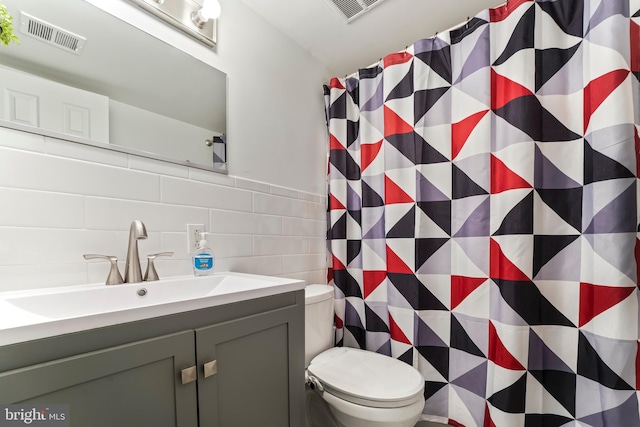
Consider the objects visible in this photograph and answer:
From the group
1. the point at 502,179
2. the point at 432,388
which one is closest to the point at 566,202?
the point at 502,179

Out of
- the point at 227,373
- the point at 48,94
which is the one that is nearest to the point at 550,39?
the point at 227,373

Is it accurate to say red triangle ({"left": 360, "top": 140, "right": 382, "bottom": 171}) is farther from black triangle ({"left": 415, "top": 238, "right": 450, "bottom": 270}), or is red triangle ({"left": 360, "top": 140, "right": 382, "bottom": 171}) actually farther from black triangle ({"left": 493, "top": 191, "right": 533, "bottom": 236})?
black triangle ({"left": 493, "top": 191, "right": 533, "bottom": 236})

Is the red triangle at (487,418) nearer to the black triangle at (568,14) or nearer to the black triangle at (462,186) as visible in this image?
the black triangle at (462,186)

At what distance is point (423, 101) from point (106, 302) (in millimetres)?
1526

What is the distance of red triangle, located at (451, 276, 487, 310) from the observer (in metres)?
1.21

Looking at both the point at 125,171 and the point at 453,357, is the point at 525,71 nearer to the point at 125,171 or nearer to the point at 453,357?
the point at 453,357

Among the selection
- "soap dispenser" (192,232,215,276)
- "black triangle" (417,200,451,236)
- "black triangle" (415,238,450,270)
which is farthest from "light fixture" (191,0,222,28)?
"black triangle" (415,238,450,270)

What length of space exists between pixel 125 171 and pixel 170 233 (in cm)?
25

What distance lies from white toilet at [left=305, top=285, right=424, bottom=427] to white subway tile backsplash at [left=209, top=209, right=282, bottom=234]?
38 cm

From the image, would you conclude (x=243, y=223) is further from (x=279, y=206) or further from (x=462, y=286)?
(x=462, y=286)

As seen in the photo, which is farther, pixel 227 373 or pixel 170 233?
pixel 170 233

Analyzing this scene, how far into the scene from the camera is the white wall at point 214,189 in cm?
73

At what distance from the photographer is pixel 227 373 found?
688mm

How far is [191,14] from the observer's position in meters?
1.08
